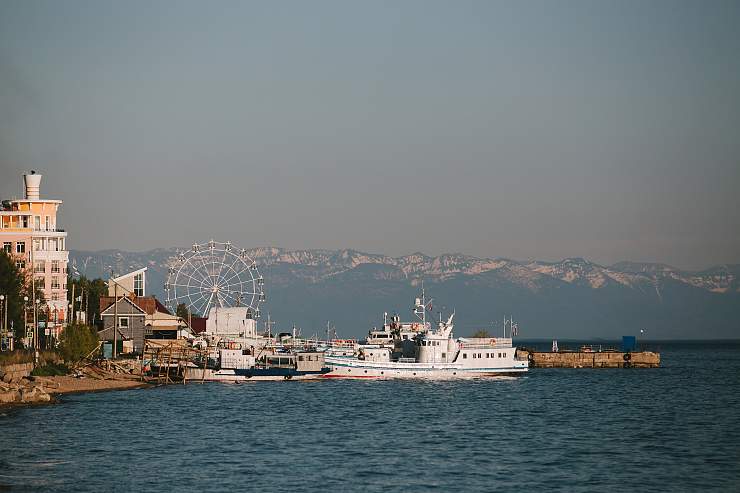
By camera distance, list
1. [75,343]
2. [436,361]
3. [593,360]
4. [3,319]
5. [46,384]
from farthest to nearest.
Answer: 1. [593,360]
2. [436,361]
3. [75,343]
4. [3,319]
5. [46,384]

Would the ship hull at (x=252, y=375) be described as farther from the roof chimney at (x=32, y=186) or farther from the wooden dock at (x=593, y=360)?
the wooden dock at (x=593, y=360)

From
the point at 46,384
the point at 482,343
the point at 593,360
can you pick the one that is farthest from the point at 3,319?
the point at 593,360

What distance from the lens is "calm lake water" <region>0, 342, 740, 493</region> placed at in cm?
6025

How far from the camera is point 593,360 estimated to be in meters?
196

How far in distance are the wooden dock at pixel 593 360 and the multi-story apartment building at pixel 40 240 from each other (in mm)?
84317

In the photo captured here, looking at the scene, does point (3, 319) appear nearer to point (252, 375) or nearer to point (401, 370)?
point (252, 375)

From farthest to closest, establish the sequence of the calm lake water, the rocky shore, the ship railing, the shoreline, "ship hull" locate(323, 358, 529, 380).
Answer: the ship railing, "ship hull" locate(323, 358, 529, 380), the shoreline, the rocky shore, the calm lake water

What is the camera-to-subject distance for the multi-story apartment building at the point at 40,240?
143m

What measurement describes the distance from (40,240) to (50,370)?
112 ft

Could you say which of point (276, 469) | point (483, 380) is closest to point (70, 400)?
point (276, 469)

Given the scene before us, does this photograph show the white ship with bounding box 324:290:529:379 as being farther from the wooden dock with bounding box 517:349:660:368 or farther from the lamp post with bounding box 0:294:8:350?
the wooden dock with bounding box 517:349:660:368

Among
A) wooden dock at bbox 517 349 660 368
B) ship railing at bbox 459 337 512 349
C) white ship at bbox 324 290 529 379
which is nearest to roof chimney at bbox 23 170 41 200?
white ship at bbox 324 290 529 379

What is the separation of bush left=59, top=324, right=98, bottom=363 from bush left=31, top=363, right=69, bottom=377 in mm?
4546

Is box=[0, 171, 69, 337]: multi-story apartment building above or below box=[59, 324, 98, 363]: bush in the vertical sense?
above
